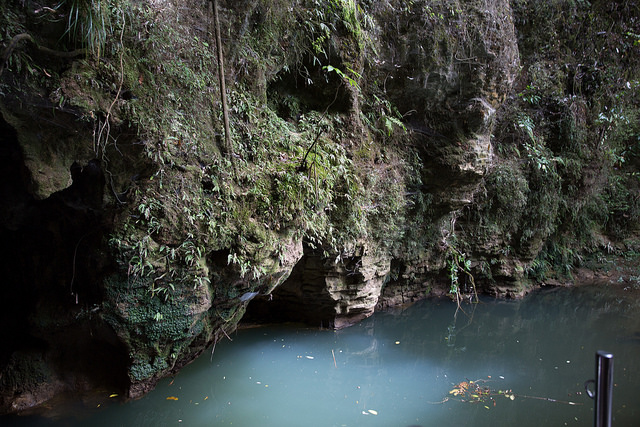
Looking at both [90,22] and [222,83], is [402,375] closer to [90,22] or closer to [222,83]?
[222,83]

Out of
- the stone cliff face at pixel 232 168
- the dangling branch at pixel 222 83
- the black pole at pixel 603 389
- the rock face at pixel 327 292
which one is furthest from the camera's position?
the rock face at pixel 327 292

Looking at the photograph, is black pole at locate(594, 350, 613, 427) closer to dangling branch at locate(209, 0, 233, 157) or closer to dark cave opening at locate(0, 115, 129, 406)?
dangling branch at locate(209, 0, 233, 157)

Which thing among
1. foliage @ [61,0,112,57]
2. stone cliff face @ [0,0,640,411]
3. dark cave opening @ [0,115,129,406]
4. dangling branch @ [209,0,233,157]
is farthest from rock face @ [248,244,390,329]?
foliage @ [61,0,112,57]

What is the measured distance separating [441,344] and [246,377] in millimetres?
3000

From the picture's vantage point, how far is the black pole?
4.60ft

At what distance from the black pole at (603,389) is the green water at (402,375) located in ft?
8.67

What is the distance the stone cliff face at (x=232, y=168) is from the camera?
9.65ft

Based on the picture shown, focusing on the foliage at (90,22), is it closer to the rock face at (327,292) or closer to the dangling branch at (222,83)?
the dangling branch at (222,83)

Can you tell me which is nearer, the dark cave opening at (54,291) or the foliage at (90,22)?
the foliage at (90,22)

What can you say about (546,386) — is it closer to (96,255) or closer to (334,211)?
(334,211)

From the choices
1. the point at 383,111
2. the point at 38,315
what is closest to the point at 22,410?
the point at 38,315

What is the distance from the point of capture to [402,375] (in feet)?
15.5

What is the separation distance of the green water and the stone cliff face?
1.39 ft

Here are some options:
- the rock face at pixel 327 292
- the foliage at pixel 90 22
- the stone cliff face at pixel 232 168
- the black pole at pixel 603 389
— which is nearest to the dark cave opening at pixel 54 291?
the stone cliff face at pixel 232 168
